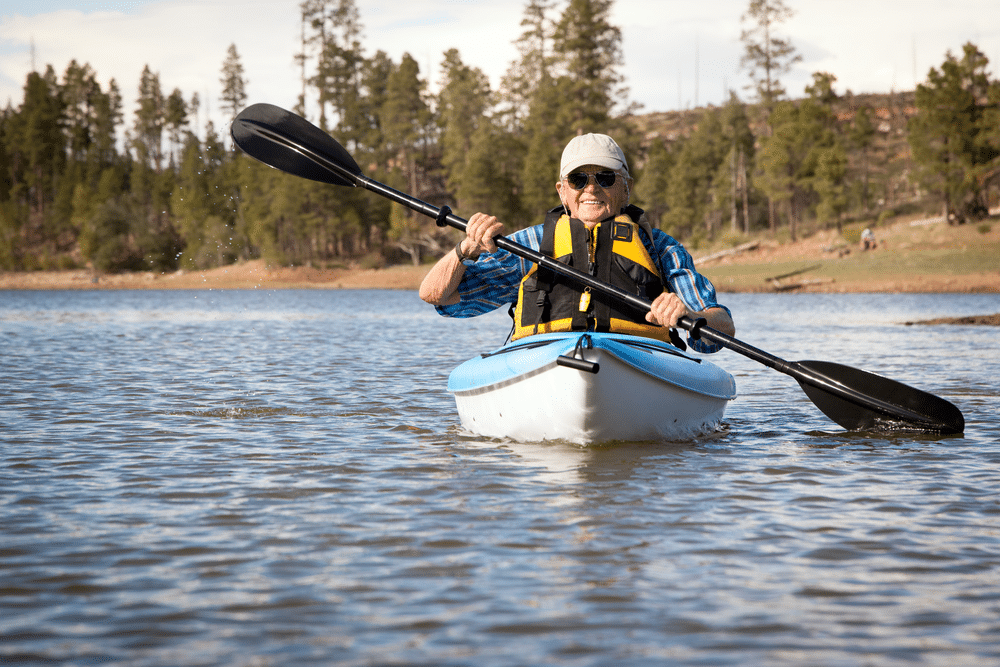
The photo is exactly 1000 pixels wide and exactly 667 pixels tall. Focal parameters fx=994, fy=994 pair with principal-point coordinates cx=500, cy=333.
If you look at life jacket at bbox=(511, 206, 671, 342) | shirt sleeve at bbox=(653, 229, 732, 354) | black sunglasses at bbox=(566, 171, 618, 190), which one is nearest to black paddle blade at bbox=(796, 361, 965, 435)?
shirt sleeve at bbox=(653, 229, 732, 354)

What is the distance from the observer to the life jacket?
24.6 ft

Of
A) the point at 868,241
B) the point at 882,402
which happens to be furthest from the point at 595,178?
the point at 868,241

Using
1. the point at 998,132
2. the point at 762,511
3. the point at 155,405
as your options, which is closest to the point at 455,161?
the point at 998,132

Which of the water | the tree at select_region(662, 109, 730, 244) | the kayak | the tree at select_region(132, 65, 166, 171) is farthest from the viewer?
the tree at select_region(132, 65, 166, 171)

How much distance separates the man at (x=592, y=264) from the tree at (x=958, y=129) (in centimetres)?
4658

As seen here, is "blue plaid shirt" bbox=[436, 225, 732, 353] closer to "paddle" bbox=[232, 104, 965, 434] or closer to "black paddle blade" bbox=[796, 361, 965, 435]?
"paddle" bbox=[232, 104, 965, 434]

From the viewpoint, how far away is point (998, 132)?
48.3 m

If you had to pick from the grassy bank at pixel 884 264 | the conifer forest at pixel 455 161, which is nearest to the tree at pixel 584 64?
the conifer forest at pixel 455 161

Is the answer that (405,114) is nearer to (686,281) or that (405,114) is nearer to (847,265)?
(847,265)

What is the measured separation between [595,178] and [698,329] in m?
1.39

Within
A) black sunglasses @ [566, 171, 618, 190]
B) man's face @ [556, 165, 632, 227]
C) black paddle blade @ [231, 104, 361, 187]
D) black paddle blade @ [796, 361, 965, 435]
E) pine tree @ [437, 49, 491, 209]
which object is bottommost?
black paddle blade @ [796, 361, 965, 435]

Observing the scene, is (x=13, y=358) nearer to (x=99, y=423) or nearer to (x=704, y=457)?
(x=99, y=423)

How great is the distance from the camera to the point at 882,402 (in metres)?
8.22

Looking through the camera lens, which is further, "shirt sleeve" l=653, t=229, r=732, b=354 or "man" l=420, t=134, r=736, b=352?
"shirt sleeve" l=653, t=229, r=732, b=354
